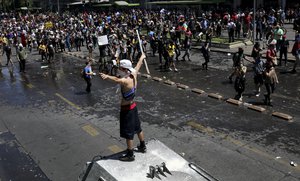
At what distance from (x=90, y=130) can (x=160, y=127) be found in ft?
6.83

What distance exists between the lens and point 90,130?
995cm

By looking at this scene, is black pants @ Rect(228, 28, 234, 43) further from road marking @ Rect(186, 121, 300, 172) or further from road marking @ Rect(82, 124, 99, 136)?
road marking @ Rect(82, 124, 99, 136)

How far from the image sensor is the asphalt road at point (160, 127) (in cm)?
759

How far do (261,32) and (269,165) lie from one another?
1909cm

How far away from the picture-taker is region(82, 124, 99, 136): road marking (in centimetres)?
968

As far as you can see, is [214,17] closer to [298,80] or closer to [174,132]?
[298,80]

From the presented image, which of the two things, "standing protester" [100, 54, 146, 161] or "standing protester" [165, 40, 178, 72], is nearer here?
"standing protester" [100, 54, 146, 161]

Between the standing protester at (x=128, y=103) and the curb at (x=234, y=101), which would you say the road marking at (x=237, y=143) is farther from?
the standing protester at (x=128, y=103)

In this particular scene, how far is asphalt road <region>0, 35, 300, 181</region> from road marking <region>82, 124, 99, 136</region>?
3cm

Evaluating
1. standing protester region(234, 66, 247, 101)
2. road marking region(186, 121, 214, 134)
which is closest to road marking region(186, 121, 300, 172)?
road marking region(186, 121, 214, 134)

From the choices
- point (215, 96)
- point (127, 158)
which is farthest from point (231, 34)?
point (127, 158)

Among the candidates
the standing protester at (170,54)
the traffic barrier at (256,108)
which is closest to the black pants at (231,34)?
the standing protester at (170,54)

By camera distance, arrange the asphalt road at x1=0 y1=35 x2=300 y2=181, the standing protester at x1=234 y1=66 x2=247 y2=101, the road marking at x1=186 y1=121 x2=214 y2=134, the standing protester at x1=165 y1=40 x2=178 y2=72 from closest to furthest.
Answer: the asphalt road at x1=0 y1=35 x2=300 y2=181
the road marking at x1=186 y1=121 x2=214 y2=134
the standing protester at x1=234 y1=66 x2=247 y2=101
the standing protester at x1=165 y1=40 x2=178 y2=72

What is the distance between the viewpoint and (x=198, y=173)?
5562 mm
